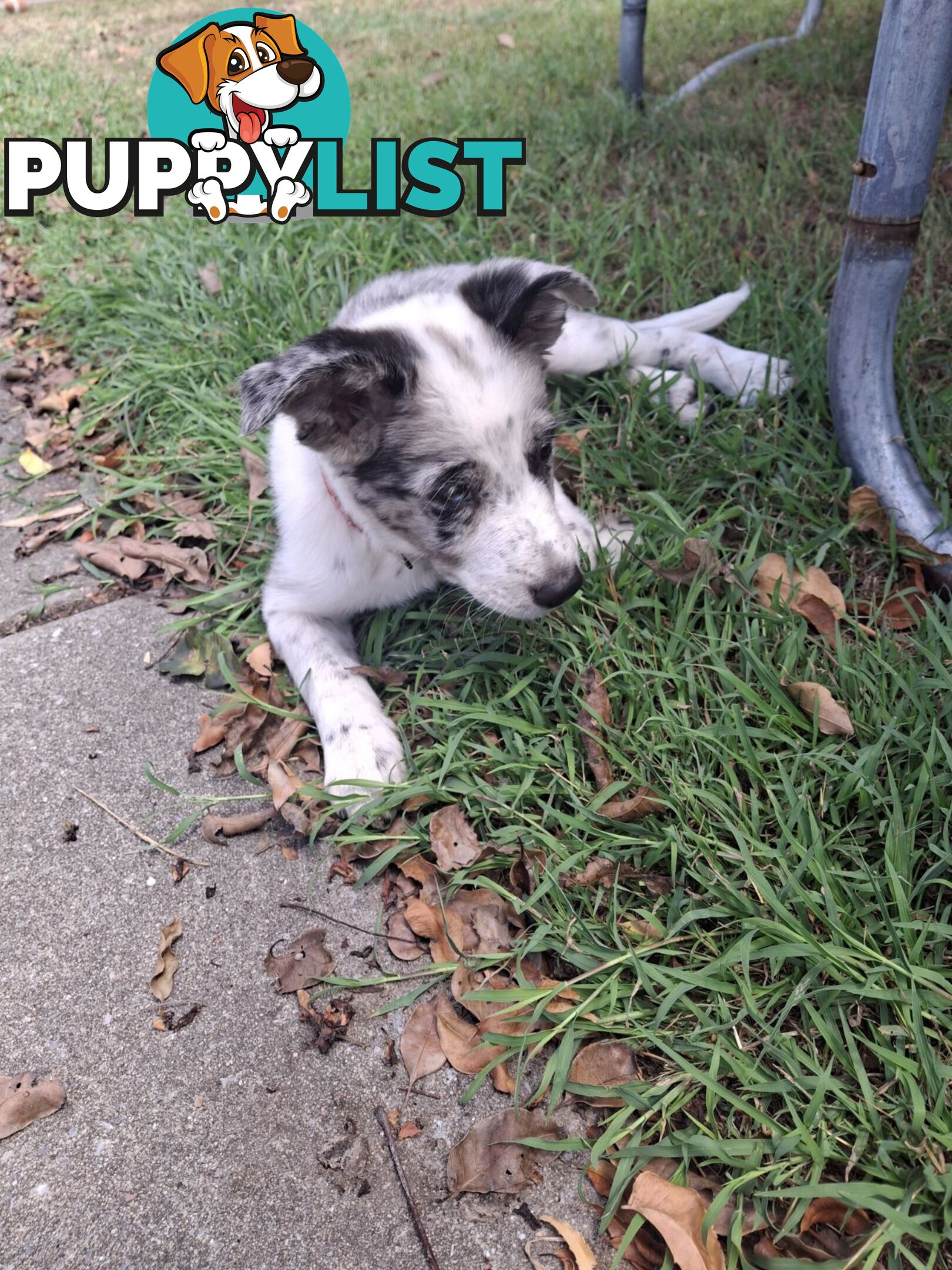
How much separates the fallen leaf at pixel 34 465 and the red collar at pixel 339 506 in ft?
5.65

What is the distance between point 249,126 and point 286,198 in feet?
2.81

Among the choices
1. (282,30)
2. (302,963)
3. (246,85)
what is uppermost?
(282,30)

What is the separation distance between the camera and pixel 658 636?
8.67 feet

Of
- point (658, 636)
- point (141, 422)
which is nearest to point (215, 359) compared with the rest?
point (141, 422)

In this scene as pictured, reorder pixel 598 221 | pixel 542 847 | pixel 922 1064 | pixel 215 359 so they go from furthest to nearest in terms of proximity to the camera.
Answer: pixel 598 221, pixel 215 359, pixel 542 847, pixel 922 1064

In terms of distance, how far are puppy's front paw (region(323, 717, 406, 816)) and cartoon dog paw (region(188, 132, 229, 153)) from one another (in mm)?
4393

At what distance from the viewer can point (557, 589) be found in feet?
7.72

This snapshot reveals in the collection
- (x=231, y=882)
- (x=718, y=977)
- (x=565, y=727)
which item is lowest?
(x=231, y=882)

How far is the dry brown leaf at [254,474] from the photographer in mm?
3480

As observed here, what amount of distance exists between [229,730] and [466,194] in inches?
127

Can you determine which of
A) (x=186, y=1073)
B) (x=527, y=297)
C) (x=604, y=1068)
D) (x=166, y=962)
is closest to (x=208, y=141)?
(x=527, y=297)

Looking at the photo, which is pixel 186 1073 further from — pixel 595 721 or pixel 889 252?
pixel 889 252

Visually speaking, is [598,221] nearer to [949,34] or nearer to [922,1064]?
[949,34]

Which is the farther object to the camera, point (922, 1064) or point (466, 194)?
point (466, 194)
